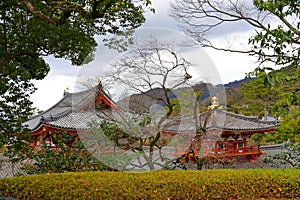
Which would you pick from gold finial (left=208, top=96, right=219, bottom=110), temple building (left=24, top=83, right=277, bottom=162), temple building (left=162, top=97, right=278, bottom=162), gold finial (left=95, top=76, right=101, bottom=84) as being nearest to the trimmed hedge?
temple building (left=24, top=83, right=277, bottom=162)

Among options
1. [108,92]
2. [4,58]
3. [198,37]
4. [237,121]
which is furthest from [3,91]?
[237,121]

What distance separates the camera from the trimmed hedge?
5.04 metres

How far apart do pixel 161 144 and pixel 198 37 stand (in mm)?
2985

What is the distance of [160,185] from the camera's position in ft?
16.8

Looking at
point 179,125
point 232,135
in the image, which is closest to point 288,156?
point 179,125

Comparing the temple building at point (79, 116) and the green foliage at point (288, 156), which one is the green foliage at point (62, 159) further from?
the green foliage at point (288, 156)

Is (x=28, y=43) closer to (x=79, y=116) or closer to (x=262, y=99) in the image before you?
(x=79, y=116)

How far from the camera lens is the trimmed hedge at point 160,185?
5.04m

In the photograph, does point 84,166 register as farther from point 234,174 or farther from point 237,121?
point 237,121

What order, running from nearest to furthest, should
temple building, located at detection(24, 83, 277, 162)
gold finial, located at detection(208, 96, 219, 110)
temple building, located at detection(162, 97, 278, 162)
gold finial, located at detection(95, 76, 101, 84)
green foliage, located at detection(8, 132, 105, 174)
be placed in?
gold finial, located at detection(95, 76, 101, 84) < green foliage, located at detection(8, 132, 105, 174) < temple building, located at detection(24, 83, 277, 162) < gold finial, located at detection(208, 96, 219, 110) < temple building, located at detection(162, 97, 278, 162)

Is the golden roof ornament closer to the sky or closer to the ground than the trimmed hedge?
closer to the sky

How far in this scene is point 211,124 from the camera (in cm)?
870

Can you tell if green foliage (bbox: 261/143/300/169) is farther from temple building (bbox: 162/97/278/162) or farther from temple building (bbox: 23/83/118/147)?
temple building (bbox: 23/83/118/147)

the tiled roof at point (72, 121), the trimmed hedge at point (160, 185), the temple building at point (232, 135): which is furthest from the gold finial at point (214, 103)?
the tiled roof at point (72, 121)
